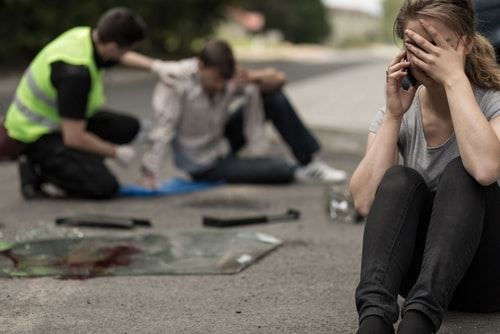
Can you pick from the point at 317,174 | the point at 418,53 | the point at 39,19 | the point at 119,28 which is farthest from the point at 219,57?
the point at 39,19

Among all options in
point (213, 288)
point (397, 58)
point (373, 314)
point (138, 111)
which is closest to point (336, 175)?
point (213, 288)

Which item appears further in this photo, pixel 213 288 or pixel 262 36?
pixel 262 36

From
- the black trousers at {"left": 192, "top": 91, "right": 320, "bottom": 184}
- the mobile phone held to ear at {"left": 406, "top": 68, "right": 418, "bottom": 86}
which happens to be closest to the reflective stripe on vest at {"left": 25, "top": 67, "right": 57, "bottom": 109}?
the black trousers at {"left": 192, "top": 91, "right": 320, "bottom": 184}

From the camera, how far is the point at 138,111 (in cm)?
1158

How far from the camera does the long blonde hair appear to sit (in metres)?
3.04

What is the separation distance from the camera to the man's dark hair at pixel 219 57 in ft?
19.1

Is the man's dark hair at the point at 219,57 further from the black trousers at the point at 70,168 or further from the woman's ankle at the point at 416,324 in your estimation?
the woman's ankle at the point at 416,324

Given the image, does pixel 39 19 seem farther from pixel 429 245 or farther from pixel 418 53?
pixel 429 245

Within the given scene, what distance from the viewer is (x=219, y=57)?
5.83m

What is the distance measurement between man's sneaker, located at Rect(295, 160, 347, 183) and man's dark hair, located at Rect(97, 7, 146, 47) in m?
1.71

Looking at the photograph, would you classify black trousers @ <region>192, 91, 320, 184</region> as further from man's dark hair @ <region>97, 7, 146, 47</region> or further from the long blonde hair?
the long blonde hair

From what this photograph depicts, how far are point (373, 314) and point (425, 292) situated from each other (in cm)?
18

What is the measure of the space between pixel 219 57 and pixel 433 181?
2.82m

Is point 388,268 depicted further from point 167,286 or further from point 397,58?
point 167,286
